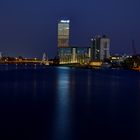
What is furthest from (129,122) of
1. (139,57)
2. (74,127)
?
(139,57)

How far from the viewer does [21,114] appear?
15617mm

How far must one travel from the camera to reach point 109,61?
116688mm

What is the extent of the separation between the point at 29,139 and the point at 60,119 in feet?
11.4

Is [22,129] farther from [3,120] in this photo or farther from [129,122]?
[129,122]

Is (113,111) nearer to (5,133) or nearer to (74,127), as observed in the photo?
(74,127)

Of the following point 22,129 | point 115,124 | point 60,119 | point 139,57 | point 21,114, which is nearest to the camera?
point 22,129

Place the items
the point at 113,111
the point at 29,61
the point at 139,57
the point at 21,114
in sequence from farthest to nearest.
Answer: the point at 29,61
the point at 139,57
the point at 113,111
the point at 21,114

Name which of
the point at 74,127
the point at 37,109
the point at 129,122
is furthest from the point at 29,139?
the point at 37,109

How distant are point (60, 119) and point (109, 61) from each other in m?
103

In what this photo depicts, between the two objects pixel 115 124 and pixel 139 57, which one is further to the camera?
pixel 139 57

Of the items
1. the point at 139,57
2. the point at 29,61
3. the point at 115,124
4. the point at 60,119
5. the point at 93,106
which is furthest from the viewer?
the point at 29,61

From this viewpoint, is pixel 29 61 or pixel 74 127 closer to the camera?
pixel 74 127

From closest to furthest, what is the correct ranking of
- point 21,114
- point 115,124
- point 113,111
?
point 115,124 → point 21,114 → point 113,111

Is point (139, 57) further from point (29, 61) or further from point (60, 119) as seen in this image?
point (60, 119)
